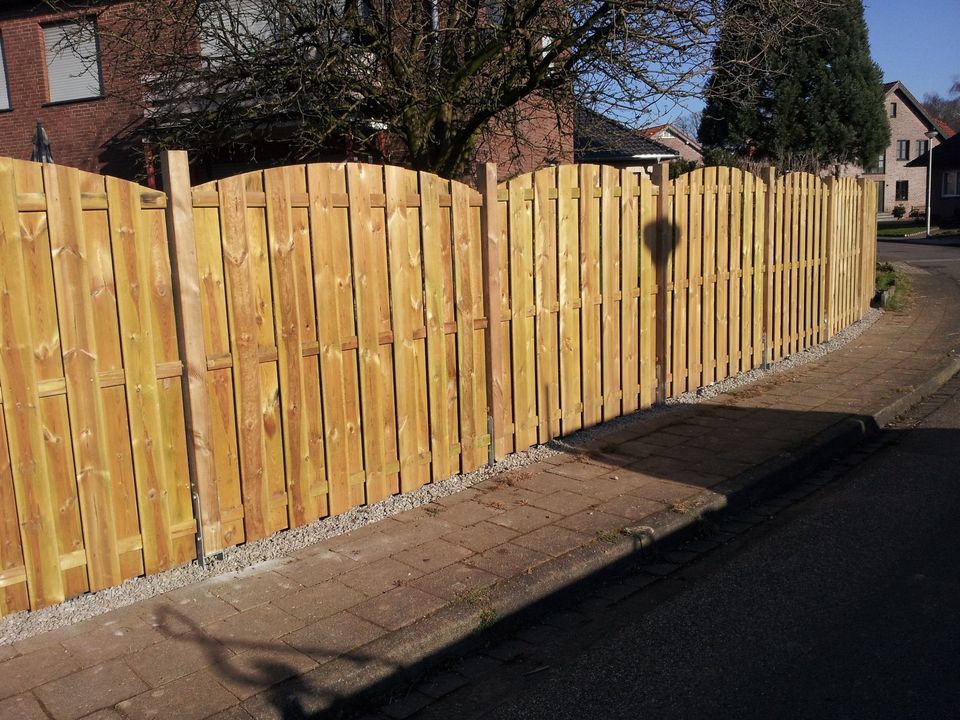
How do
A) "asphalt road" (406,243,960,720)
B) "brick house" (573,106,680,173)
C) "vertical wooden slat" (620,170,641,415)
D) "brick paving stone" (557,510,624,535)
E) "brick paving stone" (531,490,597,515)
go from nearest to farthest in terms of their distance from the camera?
"asphalt road" (406,243,960,720), "brick paving stone" (557,510,624,535), "brick paving stone" (531,490,597,515), "vertical wooden slat" (620,170,641,415), "brick house" (573,106,680,173)

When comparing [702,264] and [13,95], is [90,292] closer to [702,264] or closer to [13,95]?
[702,264]

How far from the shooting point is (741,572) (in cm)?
491

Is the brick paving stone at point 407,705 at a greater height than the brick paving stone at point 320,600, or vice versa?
the brick paving stone at point 320,600

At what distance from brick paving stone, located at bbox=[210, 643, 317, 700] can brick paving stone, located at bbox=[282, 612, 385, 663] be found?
6cm

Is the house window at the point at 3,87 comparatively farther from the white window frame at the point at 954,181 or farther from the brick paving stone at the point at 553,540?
the white window frame at the point at 954,181

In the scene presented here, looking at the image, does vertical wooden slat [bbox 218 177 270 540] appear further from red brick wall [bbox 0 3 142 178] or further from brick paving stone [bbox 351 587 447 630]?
red brick wall [bbox 0 3 142 178]

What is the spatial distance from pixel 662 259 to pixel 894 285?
32.5 ft

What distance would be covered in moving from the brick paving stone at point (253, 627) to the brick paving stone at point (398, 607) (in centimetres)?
32

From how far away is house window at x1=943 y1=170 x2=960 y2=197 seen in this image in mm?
55250

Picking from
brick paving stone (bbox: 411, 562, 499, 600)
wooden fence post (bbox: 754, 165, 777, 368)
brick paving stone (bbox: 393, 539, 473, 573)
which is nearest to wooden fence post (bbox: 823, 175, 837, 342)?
wooden fence post (bbox: 754, 165, 777, 368)

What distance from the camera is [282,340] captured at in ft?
16.3

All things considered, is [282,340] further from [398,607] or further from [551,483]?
[551,483]

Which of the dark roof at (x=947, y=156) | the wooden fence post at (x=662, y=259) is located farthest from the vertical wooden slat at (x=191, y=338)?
the dark roof at (x=947, y=156)

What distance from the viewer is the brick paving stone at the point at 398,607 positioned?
4141mm
